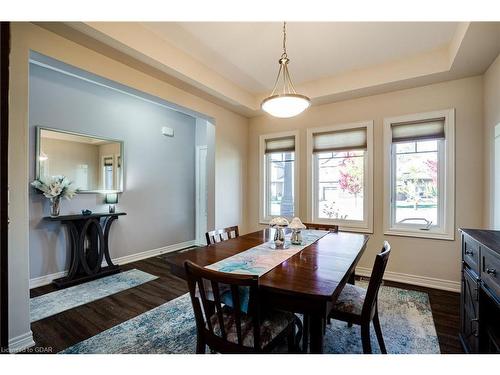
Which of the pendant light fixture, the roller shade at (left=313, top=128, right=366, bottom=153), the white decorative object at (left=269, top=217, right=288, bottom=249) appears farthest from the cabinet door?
the roller shade at (left=313, top=128, right=366, bottom=153)

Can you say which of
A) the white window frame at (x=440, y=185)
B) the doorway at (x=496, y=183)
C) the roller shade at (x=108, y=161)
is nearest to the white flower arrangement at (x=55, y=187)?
the roller shade at (x=108, y=161)

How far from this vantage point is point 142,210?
170 inches

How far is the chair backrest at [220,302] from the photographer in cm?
114

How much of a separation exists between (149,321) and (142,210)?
2428 mm

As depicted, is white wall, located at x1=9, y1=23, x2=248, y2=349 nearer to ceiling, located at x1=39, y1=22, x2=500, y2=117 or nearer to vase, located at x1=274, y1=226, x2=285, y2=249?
ceiling, located at x1=39, y1=22, x2=500, y2=117

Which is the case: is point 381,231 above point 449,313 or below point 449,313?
above

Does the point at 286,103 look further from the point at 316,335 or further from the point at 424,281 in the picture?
the point at 424,281

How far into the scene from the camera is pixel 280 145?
4133 mm

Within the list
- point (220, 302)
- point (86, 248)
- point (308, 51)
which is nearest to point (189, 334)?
point (220, 302)

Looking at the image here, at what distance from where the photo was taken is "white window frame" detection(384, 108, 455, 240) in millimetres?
2900

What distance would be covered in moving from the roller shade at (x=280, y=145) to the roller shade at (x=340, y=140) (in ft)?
1.26

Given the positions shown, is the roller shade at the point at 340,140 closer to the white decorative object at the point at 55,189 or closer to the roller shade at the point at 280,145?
the roller shade at the point at 280,145
